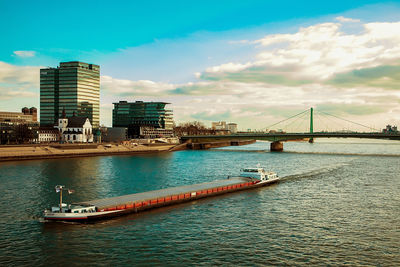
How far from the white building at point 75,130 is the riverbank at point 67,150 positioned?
1507 inches

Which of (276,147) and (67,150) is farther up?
(276,147)

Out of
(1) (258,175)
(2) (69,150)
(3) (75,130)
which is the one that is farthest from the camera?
(3) (75,130)

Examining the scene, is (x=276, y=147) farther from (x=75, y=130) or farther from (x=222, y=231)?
(x=222, y=231)

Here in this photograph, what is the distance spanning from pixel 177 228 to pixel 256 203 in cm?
1633

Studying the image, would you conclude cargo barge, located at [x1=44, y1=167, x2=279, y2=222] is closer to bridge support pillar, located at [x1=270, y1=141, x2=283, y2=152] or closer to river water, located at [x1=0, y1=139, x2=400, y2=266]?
river water, located at [x1=0, y1=139, x2=400, y2=266]

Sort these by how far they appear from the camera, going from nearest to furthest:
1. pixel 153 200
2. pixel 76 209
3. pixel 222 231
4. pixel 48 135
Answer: pixel 222 231 → pixel 76 209 → pixel 153 200 → pixel 48 135

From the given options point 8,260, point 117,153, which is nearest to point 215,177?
point 8,260

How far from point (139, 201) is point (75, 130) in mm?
155086

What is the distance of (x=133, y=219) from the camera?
3875cm

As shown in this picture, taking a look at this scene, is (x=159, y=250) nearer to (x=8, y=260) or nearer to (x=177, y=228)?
(x=177, y=228)

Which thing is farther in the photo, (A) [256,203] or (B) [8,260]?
(A) [256,203]

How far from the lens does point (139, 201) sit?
43.2 metres

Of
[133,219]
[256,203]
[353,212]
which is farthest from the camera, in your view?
[256,203]

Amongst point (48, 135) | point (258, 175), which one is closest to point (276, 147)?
point (258, 175)
